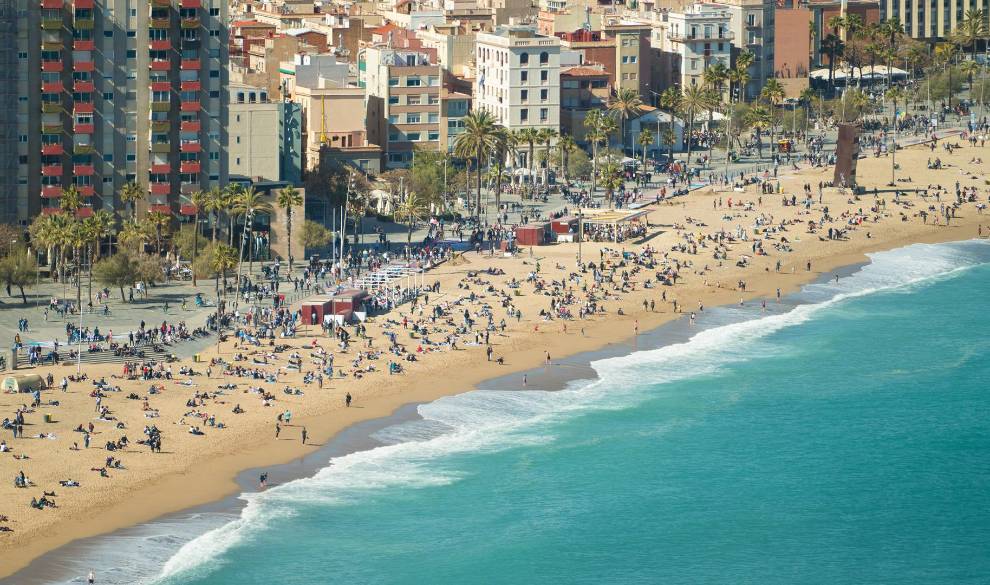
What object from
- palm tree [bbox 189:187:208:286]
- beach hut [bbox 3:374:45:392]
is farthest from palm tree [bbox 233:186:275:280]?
beach hut [bbox 3:374:45:392]

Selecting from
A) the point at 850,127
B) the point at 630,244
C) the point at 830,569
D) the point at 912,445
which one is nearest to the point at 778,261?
the point at 630,244

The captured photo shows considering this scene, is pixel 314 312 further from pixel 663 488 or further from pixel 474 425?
pixel 663 488

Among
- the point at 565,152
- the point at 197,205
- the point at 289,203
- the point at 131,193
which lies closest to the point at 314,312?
the point at 289,203

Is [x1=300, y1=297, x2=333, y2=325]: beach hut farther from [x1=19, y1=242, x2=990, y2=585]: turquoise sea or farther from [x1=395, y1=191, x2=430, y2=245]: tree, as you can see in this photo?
[x1=395, y1=191, x2=430, y2=245]: tree

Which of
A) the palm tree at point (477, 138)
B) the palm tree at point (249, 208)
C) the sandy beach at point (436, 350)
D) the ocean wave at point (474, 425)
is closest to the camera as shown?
the ocean wave at point (474, 425)

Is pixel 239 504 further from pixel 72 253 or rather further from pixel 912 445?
pixel 72 253

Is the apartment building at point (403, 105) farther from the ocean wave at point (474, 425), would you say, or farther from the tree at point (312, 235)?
the ocean wave at point (474, 425)

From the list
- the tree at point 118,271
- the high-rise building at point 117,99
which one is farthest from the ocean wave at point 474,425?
the high-rise building at point 117,99
